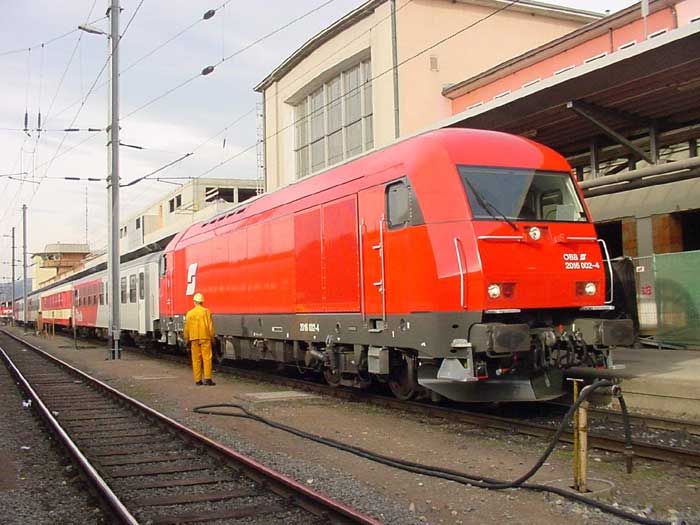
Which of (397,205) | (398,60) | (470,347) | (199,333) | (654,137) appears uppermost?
(398,60)

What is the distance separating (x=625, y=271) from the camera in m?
13.4

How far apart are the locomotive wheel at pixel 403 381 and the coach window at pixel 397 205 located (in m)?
1.80

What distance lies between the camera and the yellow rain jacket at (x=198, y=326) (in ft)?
45.1

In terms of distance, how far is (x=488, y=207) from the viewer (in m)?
8.71

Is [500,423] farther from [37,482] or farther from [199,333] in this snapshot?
[199,333]

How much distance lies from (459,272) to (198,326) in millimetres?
6882

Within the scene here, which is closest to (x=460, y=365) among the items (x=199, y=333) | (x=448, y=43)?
(x=199, y=333)

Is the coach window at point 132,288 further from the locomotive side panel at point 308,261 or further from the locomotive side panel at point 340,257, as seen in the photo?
the locomotive side panel at point 340,257

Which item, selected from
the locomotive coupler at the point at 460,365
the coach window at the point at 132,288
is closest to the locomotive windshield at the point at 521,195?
the locomotive coupler at the point at 460,365

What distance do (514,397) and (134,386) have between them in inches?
347

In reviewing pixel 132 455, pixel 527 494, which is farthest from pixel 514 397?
pixel 132 455

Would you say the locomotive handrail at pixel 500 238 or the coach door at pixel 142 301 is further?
the coach door at pixel 142 301

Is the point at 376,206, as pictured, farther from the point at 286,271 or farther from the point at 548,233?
the point at 286,271

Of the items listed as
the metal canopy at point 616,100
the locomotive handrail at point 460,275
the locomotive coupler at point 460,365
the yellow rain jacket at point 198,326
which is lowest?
the locomotive coupler at point 460,365
